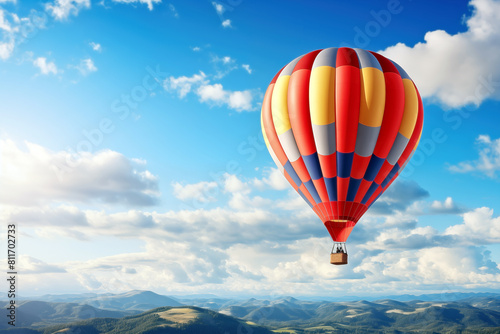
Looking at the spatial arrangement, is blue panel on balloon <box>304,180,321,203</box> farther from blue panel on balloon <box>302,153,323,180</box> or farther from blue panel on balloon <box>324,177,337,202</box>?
blue panel on balloon <box>324,177,337,202</box>

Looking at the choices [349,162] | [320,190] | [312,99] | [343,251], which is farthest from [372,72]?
[343,251]

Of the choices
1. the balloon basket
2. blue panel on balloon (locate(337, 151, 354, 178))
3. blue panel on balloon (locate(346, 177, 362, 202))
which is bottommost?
the balloon basket

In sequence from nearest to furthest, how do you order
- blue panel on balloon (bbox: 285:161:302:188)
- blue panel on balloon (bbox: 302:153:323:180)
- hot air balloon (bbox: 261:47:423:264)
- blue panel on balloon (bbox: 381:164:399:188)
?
hot air balloon (bbox: 261:47:423:264), blue panel on balloon (bbox: 302:153:323:180), blue panel on balloon (bbox: 381:164:399:188), blue panel on balloon (bbox: 285:161:302:188)

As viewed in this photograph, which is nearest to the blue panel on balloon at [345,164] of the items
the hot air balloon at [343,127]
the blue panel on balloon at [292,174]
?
the hot air balloon at [343,127]

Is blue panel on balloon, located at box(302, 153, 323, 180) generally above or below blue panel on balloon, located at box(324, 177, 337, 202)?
above

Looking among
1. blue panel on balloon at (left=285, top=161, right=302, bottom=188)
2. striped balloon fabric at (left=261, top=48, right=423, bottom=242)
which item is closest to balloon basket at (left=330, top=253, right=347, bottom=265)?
striped balloon fabric at (left=261, top=48, right=423, bottom=242)

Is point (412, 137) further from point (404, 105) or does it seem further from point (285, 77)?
point (285, 77)

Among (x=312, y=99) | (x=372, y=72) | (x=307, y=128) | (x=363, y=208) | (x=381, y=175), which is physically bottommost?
(x=363, y=208)
